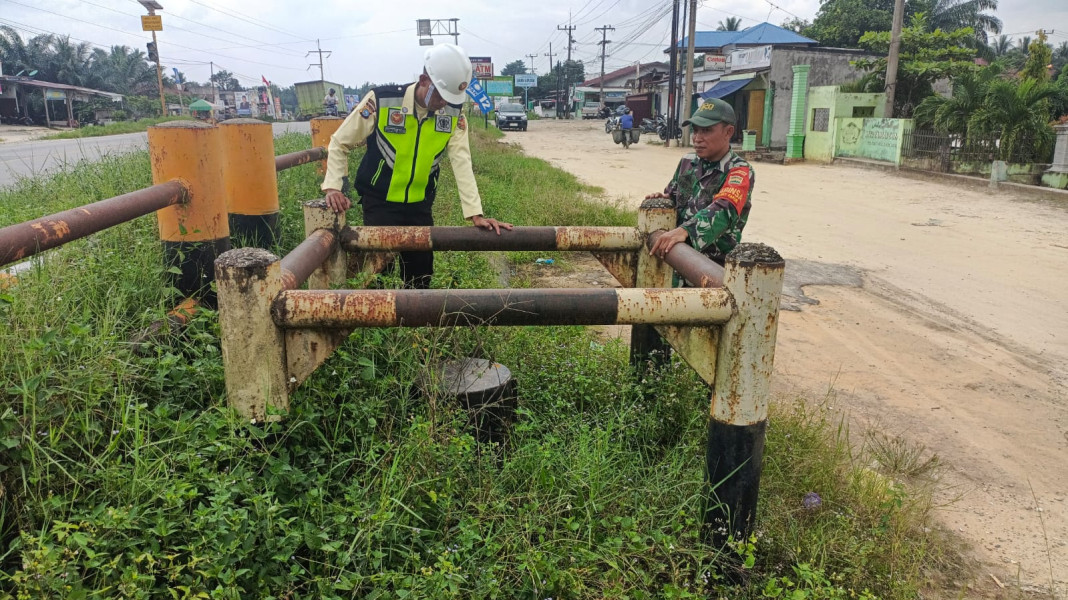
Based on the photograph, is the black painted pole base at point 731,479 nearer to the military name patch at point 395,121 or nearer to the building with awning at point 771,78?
the military name patch at point 395,121

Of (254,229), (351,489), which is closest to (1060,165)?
(254,229)

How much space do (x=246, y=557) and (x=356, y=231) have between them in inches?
51.7

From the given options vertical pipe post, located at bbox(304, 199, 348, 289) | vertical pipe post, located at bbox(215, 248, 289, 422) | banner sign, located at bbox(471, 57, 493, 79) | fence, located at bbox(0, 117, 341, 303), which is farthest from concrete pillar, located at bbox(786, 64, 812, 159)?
banner sign, located at bbox(471, 57, 493, 79)

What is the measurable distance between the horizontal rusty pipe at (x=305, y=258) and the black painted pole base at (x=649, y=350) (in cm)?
132

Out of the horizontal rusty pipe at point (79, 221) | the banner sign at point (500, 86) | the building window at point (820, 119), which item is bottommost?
the horizontal rusty pipe at point (79, 221)

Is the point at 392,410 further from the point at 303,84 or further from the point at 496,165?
the point at 303,84

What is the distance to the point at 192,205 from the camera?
2611mm

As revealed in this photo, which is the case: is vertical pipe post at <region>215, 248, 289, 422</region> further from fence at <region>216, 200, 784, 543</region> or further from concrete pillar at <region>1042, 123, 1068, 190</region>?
concrete pillar at <region>1042, 123, 1068, 190</region>

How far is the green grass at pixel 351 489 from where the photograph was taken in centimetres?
150

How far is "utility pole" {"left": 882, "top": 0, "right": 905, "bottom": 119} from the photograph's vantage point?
1748cm

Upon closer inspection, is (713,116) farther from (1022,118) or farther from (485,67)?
(485,67)

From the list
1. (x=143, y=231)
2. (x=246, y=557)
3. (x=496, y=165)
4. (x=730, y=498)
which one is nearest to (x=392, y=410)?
(x=246, y=557)

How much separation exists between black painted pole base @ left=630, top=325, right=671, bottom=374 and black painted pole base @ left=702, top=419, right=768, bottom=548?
43.2 inches

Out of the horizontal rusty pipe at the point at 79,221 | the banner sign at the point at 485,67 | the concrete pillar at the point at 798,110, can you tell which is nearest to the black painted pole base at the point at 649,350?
the horizontal rusty pipe at the point at 79,221
